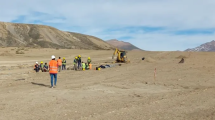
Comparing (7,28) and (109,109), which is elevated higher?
(7,28)

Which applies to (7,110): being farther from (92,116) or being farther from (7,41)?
(7,41)

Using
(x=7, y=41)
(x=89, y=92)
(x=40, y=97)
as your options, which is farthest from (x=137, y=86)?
(x=7, y=41)

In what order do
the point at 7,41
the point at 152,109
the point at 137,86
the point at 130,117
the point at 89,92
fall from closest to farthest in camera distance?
the point at 130,117 → the point at 152,109 → the point at 89,92 → the point at 137,86 → the point at 7,41

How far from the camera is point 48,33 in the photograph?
4759 inches

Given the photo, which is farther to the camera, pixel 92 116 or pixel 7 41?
pixel 7 41

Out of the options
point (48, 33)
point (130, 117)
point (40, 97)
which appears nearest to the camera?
point (130, 117)

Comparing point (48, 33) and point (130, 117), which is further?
point (48, 33)

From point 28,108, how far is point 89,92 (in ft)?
12.6

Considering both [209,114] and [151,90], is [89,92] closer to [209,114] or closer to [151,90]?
[151,90]

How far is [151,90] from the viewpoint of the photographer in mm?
13273

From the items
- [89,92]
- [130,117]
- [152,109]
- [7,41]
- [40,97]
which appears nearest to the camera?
[130,117]

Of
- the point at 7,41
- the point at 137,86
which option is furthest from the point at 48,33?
the point at 137,86

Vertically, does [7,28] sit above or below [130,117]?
above

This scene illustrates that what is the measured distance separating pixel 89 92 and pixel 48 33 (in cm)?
11215
